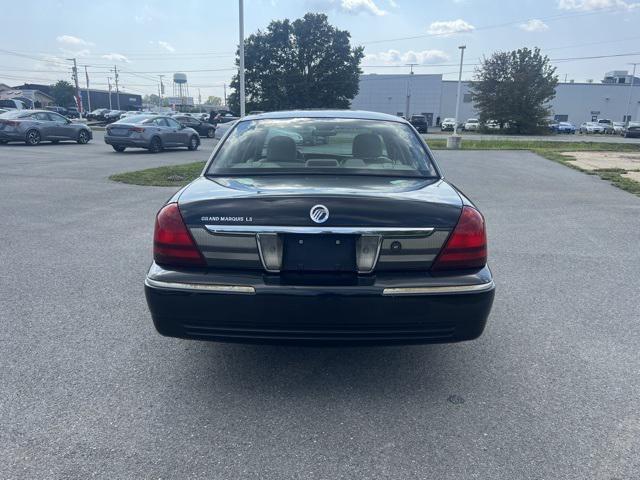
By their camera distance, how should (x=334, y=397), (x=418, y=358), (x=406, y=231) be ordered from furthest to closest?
(x=418, y=358) → (x=334, y=397) → (x=406, y=231)

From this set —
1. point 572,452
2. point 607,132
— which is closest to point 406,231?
point 572,452

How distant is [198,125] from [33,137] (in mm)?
13170

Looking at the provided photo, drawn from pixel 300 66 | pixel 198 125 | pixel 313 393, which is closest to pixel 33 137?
pixel 198 125

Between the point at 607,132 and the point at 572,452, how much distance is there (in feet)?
226

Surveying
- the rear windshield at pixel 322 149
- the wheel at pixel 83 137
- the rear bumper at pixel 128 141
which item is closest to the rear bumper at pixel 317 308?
the rear windshield at pixel 322 149

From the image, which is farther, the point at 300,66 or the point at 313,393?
the point at 300,66

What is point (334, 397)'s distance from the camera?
3057 millimetres

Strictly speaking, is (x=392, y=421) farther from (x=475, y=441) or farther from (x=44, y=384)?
(x=44, y=384)

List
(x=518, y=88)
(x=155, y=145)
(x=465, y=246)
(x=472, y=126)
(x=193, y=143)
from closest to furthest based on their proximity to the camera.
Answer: (x=465, y=246), (x=155, y=145), (x=193, y=143), (x=518, y=88), (x=472, y=126)

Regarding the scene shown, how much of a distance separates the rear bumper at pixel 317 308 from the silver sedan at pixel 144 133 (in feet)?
60.0

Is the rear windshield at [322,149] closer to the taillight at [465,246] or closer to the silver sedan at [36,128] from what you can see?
the taillight at [465,246]

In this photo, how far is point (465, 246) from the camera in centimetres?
288

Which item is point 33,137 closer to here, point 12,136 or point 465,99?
point 12,136

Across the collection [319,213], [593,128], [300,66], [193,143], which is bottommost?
[593,128]
